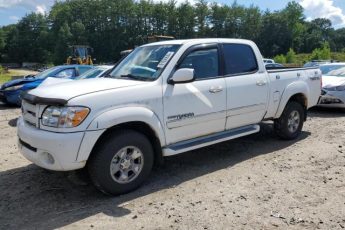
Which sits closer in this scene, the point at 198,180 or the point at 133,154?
the point at 133,154

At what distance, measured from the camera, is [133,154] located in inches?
190

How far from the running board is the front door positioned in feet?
0.23

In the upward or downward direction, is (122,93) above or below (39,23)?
below

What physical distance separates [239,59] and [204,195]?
253 cm

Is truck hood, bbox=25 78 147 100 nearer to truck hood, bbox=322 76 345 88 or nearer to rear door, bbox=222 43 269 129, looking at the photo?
rear door, bbox=222 43 269 129

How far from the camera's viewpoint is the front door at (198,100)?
516cm

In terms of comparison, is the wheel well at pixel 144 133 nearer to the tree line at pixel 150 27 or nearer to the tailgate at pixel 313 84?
the tailgate at pixel 313 84

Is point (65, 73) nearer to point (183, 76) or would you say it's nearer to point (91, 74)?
point (91, 74)

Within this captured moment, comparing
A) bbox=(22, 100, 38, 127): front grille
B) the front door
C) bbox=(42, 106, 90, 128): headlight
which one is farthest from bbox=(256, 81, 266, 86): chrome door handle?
bbox=(22, 100, 38, 127): front grille

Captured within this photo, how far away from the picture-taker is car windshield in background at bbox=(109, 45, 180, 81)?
17.4 feet

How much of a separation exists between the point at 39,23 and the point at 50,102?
13196 centimetres

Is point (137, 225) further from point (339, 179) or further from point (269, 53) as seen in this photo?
point (269, 53)

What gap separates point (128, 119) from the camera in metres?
4.64

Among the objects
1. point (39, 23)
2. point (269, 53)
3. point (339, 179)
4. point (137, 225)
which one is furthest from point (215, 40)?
point (39, 23)
